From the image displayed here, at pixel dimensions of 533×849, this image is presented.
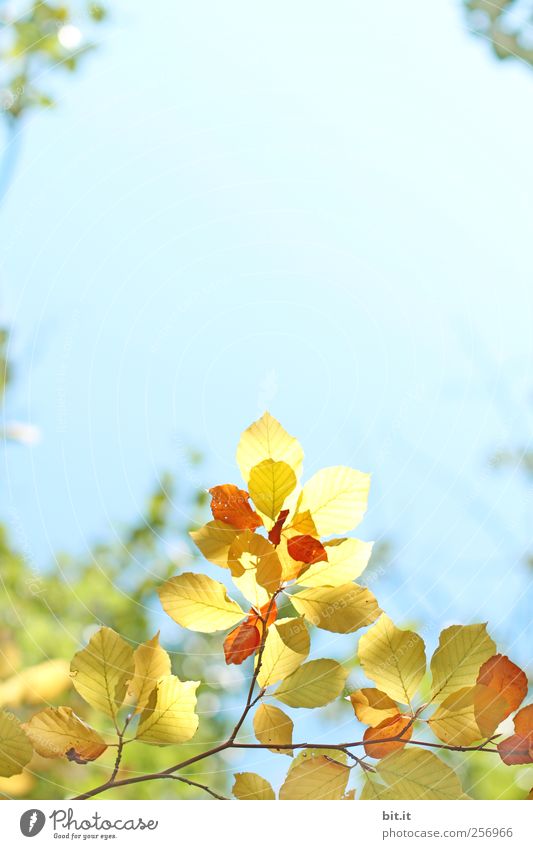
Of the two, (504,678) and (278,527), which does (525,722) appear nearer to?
(504,678)

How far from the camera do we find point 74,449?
65cm

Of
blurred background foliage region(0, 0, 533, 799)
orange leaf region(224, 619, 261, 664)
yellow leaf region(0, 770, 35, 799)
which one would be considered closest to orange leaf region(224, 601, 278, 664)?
orange leaf region(224, 619, 261, 664)

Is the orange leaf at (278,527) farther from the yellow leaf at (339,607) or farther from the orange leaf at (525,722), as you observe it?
the orange leaf at (525,722)

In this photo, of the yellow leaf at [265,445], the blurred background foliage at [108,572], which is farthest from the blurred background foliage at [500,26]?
the yellow leaf at [265,445]

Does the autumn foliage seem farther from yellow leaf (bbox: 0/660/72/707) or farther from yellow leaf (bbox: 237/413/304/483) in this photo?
yellow leaf (bbox: 0/660/72/707)

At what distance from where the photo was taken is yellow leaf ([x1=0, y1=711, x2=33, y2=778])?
1.00ft

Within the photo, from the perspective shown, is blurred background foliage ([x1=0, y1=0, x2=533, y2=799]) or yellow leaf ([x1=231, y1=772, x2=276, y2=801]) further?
blurred background foliage ([x1=0, y1=0, x2=533, y2=799])

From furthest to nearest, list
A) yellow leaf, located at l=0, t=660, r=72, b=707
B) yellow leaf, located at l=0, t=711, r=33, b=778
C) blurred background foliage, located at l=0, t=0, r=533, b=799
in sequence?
blurred background foliage, located at l=0, t=0, r=533, b=799 < yellow leaf, located at l=0, t=660, r=72, b=707 < yellow leaf, located at l=0, t=711, r=33, b=778

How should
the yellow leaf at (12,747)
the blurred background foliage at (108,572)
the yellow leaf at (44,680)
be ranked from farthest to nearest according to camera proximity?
1. the blurred background foliage at (108,572)
2. the yellow leaf at (44,680)
3. the yellow leaf at (12,747)

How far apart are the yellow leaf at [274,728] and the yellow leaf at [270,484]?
0.09 metres

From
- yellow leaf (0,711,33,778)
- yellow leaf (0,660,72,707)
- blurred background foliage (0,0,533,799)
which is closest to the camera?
yellow leaf (0,711,33,778)

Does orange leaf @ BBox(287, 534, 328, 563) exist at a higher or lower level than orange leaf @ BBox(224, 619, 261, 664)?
higher

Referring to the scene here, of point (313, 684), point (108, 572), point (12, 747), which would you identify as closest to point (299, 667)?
point (313, 684)

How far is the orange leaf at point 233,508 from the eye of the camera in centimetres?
34
